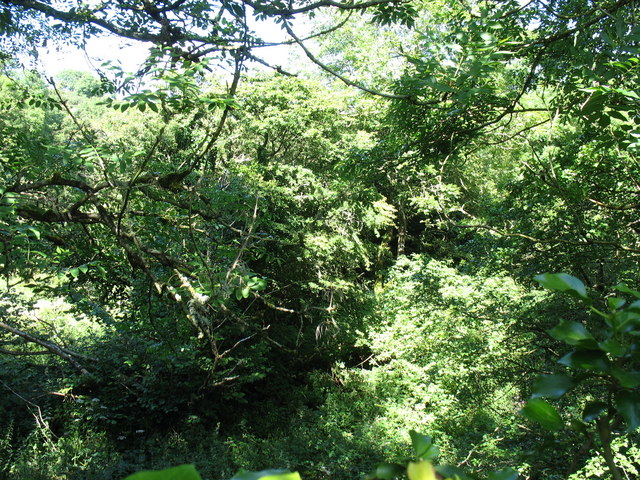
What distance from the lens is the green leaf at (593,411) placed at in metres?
0.57

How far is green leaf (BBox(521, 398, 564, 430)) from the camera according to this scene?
544 millimetres

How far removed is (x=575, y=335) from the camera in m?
0.55

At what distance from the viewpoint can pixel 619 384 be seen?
1.76 feet

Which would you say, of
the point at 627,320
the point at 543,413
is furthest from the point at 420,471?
the point at 627,320

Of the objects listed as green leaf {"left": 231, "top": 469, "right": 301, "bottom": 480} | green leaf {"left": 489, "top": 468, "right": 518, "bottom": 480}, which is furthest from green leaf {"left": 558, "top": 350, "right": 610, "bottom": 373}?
green leaf {"left": 231, "top": 469, "right": 301, "bottom": 480}

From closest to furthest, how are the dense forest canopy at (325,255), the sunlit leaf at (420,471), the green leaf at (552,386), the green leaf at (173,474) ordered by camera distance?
the green leaf at (173,474)
the sunlit leaf at (420,471)
the green leaf at (552,386)
the dense forest canopy at (325,255)

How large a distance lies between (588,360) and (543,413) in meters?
0.08

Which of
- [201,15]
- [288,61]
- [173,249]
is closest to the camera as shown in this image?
[201,15]

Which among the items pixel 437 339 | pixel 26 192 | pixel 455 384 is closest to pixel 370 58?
pixel 437 339

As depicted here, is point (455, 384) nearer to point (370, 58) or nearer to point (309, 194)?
point (309, 194)

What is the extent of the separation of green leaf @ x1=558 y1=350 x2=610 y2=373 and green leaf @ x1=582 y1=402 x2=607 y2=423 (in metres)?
0.07

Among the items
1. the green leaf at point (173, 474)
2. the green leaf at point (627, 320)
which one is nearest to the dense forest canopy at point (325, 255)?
the green leaf at point (627, 320)

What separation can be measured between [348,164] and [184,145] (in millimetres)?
5553

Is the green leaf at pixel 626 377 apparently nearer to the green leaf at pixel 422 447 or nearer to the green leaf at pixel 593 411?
the green leaf at pixel 593 411
